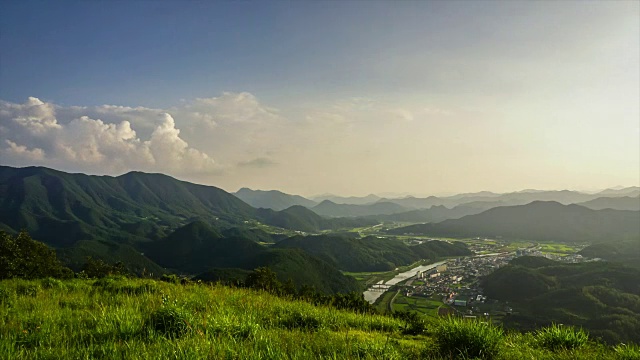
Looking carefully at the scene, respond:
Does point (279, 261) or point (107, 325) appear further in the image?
point (279, 261)

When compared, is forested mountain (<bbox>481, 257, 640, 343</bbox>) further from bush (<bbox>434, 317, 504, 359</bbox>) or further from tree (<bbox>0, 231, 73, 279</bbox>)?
tree (<bbox>0, 231, 73, 279</bbox>)

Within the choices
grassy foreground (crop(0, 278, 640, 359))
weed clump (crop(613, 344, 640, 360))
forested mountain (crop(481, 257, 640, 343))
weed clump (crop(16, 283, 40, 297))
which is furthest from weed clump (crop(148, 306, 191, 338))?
forested mountain (crop(481, 257, 640, 343))

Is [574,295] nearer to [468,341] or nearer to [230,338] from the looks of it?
[468,341]

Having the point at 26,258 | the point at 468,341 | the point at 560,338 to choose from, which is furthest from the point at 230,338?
the point at 26,258

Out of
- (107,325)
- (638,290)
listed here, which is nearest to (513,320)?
→ (638,290)

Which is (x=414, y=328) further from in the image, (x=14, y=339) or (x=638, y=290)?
(x=638, y=290)

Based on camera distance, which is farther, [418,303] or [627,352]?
[418,303]

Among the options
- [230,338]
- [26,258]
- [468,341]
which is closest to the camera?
[230,338]
